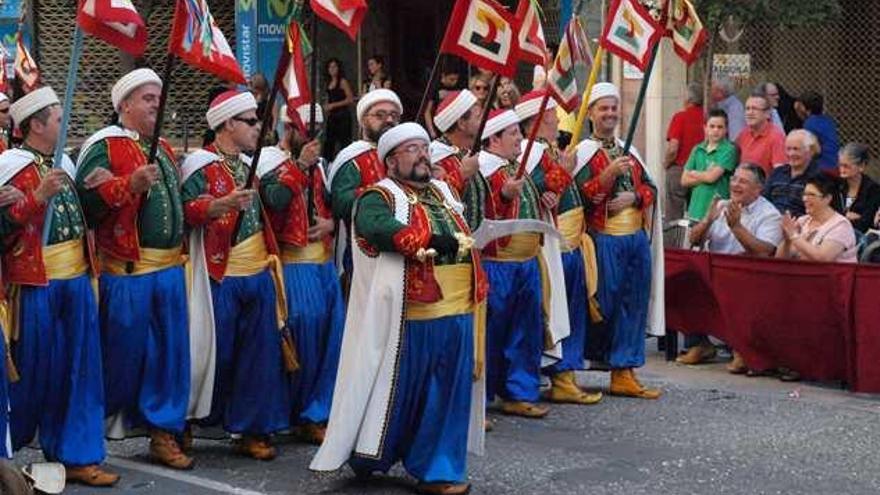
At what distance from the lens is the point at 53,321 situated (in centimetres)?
845


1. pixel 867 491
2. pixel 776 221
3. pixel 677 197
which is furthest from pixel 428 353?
pixel 677 197

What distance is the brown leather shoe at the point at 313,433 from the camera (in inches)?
382

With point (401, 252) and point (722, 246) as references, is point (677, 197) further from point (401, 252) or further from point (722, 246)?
point (401, 252)

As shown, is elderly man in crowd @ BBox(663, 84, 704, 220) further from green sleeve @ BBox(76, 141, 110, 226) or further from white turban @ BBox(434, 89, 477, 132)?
green sleeve @ BBox(76, 141, 110, 226)

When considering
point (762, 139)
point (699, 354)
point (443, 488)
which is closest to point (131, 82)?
point (443, 488)

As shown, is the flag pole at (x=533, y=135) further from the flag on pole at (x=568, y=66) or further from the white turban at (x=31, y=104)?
the white turban at (x=31, y=104)

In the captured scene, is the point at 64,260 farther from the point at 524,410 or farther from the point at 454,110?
the point at 524,410

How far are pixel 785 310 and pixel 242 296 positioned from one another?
3852 millimetres

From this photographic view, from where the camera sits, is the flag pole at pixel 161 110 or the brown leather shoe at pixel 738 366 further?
the brown leather shoe at pixel 738 366

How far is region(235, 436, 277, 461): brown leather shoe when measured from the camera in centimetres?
938

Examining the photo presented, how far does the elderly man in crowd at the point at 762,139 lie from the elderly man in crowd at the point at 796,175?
1.16 m

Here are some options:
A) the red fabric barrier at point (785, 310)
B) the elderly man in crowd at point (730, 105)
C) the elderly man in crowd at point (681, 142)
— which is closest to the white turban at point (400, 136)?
the red fabric barrier at point (785, 310)

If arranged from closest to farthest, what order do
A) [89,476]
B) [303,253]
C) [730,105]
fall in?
1. [89,476]
2. [303,253]
3. [730,105]

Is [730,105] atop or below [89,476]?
atop
